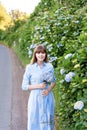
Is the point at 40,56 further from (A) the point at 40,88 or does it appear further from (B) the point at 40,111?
(B) the point at 40,111

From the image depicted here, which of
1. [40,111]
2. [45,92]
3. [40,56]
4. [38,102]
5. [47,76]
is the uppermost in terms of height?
[40,56]

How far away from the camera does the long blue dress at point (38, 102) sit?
6391 millimetres

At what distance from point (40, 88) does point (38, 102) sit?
0.22 metres

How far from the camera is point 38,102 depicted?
21.1ft

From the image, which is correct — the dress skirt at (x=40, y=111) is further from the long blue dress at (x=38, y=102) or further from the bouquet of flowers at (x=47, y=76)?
the bouquet of flowers at (x=47, y=76)

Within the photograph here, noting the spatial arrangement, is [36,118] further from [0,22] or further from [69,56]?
[0,22]

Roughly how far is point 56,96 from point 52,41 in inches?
112

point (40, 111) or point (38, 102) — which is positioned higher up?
point (38, 102)

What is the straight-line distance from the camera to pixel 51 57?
10.7 m

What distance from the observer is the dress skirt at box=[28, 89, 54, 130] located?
21.1 feet

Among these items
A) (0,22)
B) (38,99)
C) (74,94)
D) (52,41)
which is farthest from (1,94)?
(0,22)

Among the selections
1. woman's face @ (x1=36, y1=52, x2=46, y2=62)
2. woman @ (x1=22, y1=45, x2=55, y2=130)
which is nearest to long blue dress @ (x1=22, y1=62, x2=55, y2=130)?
woman @ (x1=22, y1=45, x2=55, y2=130)

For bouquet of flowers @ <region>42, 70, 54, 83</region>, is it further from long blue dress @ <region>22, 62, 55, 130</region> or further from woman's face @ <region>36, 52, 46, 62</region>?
woman's face @ <region>36, 52, 46, 62</region>

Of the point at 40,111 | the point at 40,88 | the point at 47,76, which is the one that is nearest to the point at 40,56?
the point at 47,76
